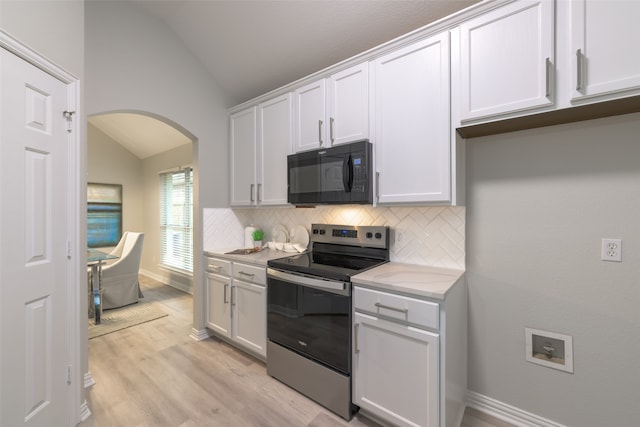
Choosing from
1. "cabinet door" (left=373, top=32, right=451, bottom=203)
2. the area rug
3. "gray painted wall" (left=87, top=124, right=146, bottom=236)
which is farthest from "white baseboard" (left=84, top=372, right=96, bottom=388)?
"gray painted wall" (left=87, top=124, right=146, bottom=236)

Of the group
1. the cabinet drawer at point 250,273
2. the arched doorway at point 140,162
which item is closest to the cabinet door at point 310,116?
the cabinet drawer at point 250,273

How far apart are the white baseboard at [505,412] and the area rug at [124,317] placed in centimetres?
353

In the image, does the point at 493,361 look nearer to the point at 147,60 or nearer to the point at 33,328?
the point at 33,328

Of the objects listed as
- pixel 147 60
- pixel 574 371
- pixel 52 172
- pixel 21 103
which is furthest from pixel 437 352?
pixel 147 60

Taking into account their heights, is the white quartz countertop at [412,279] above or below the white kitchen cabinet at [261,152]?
below

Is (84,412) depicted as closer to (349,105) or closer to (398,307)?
(398,307)

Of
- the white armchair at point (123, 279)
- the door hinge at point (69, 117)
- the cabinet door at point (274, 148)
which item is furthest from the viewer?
the white armchair at point (123, 279)

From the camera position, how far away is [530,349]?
5.82 feet

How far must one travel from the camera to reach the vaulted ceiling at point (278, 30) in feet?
6.85

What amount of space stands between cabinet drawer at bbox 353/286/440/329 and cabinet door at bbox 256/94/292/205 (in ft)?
4.03

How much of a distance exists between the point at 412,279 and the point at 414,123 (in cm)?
100

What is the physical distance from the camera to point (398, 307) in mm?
1587

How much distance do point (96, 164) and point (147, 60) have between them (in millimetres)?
3876

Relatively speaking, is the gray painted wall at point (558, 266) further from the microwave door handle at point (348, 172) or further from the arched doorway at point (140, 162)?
the arched doorway at point (140, 162)
